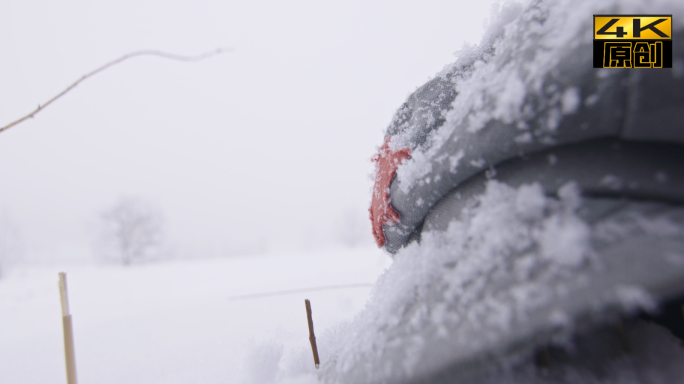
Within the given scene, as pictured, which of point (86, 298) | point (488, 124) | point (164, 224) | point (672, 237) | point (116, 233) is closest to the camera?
point (672, 237)

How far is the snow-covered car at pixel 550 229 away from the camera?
28 cm

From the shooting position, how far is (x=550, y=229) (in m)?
0.33

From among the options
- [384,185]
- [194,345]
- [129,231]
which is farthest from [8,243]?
[384,185]

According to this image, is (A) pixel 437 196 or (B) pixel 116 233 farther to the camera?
(B) pixel 116 233

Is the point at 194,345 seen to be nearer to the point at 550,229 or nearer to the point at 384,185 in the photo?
the point at 384,185

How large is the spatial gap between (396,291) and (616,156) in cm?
33

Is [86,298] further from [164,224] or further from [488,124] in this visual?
[164,224]

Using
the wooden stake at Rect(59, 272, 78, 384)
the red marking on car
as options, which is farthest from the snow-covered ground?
the red marking on car

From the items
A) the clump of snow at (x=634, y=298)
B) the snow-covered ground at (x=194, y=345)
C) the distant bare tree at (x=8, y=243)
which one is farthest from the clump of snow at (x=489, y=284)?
the distant bare tree at (x=8, y=243)

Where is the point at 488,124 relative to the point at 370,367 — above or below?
above

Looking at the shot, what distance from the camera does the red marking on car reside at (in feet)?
1.87

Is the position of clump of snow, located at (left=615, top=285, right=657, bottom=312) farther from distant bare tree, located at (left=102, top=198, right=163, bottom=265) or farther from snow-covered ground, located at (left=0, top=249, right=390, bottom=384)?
distant bare tree, located at (left=102, top=198, right=163, bottom=265)

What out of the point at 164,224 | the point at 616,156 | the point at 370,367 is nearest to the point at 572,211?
the point at 616,156

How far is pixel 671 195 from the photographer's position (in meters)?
0.29
